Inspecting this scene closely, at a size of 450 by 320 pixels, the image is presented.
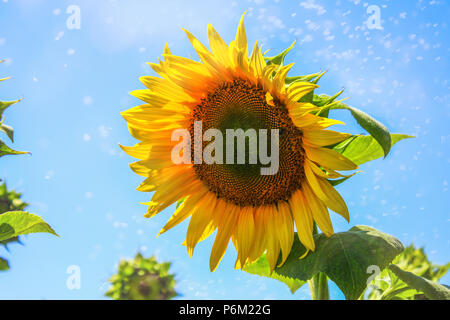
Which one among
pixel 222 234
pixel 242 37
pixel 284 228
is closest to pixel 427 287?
pixel 284 228

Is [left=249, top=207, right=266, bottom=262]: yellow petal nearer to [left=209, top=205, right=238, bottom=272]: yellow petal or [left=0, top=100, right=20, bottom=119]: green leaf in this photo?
[left=209, top=205, right=238, bottom=272]: yellow petal

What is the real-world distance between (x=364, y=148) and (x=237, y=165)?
56cm

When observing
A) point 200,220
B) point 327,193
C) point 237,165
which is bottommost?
point 200,220

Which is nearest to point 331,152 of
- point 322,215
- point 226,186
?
point 322,215

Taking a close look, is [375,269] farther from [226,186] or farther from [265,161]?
[226,186]

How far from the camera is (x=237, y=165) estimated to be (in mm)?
1945

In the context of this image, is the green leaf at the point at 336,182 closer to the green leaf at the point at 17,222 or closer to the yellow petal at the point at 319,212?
the yellow petal at the point at 319,212

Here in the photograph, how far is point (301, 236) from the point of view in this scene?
170 cm

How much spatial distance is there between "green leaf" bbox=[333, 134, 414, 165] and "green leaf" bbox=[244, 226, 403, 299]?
33cm

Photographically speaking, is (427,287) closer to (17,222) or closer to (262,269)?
(262,269)

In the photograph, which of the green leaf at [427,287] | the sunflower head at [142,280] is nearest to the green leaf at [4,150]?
the green leaf at [427,287]

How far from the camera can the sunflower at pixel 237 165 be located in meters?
1.67

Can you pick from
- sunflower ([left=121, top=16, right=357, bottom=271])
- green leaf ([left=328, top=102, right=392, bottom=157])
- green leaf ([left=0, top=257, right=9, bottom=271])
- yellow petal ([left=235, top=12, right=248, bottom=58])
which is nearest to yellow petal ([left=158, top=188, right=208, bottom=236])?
sunflower ([left=121, top=16, right=357, bottom=271])
